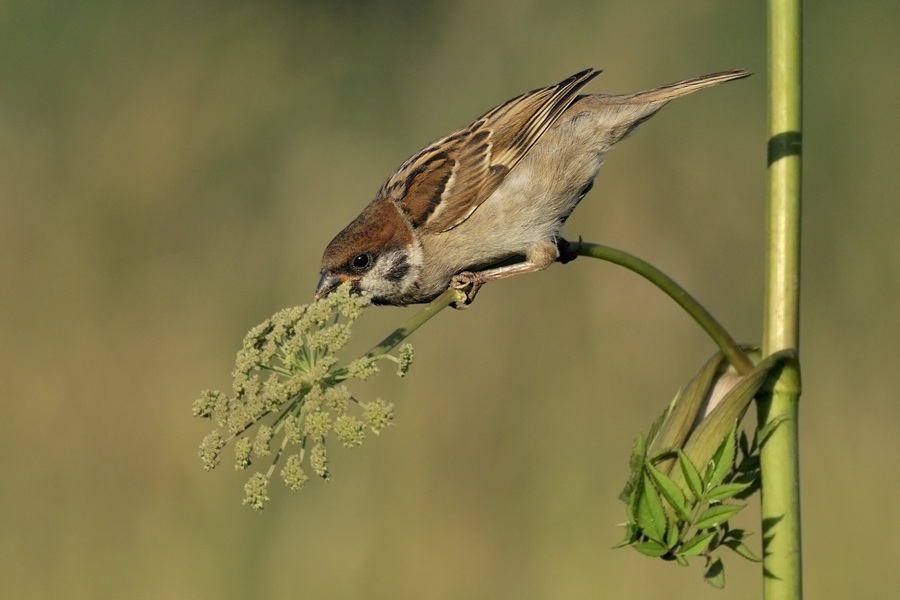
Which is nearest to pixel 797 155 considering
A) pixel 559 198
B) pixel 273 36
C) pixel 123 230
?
pixel 559 198

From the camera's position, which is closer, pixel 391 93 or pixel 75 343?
pixel 75 343

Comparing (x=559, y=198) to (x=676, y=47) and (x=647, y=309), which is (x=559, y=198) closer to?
(x=647, y=309)

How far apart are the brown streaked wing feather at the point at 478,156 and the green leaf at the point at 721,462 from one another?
177 centimetres

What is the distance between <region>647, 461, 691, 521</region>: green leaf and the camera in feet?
5.88

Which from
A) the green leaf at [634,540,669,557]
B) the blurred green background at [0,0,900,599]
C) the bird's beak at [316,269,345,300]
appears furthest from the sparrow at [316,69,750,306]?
the green leaf at [634,540,669,557]

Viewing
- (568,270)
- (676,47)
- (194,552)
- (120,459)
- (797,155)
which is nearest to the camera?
(797,155)

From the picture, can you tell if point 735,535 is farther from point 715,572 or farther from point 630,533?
point 630,533

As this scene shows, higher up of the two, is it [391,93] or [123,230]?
[391,93]

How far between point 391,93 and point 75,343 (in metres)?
2.30

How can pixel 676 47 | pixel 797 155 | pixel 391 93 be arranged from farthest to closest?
pixel 391 93 → pixel 676 47 → pixel 797 155

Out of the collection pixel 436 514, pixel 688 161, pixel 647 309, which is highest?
pixel 688 161

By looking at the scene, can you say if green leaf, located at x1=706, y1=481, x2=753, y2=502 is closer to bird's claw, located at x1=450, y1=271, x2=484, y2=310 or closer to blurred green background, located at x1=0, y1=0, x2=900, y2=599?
bird's claw, located at x1=450, y1=271, x2=484, y2=310

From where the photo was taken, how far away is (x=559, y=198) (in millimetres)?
3486

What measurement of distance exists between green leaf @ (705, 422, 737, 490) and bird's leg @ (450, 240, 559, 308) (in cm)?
124
